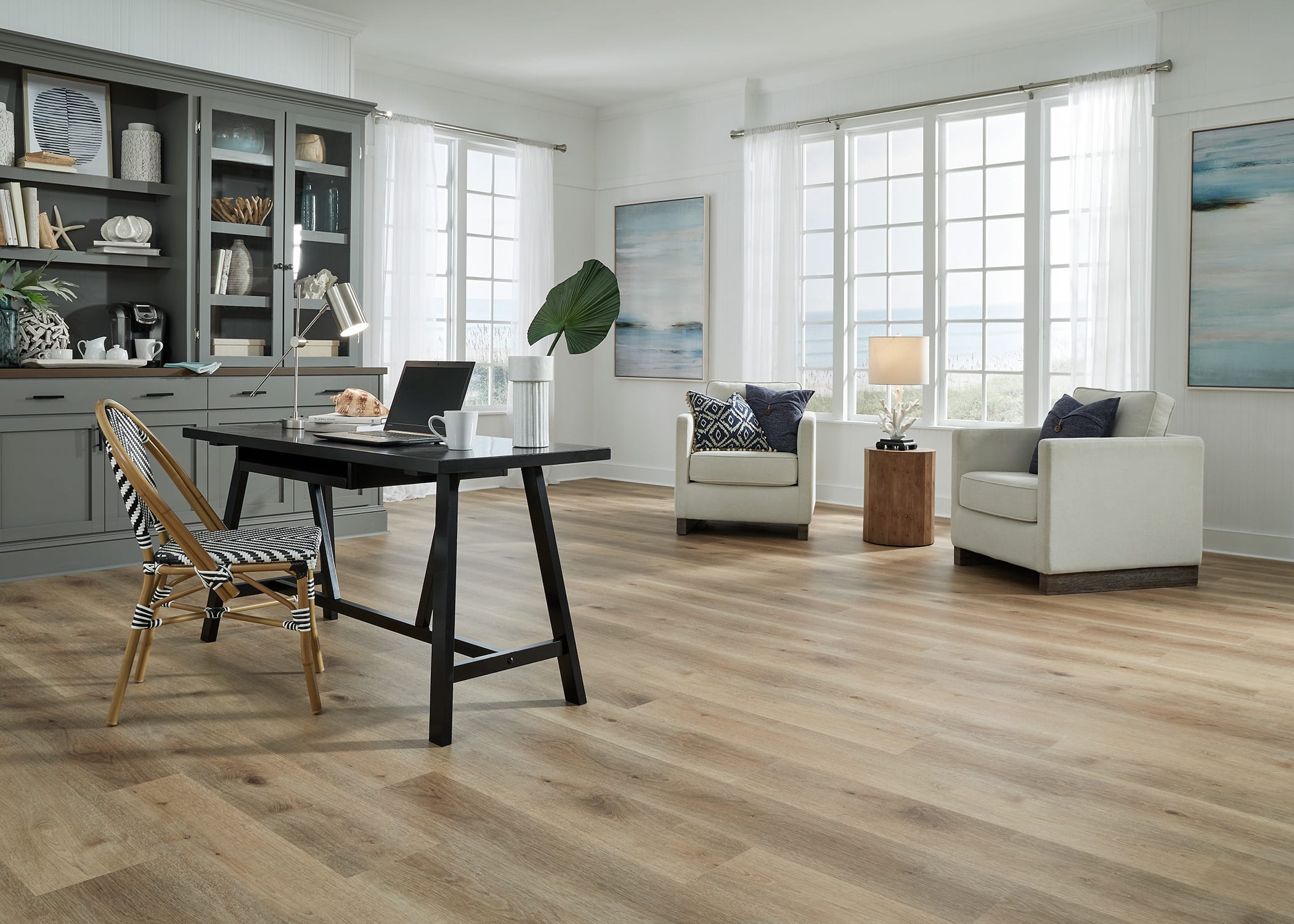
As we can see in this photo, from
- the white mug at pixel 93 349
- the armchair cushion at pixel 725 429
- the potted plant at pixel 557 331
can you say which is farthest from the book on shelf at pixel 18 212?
the armchair cushion at pixel 725 429

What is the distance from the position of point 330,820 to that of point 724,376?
5.84 meters

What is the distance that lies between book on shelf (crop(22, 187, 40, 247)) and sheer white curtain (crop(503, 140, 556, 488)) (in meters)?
3.52

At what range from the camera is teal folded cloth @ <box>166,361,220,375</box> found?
496 cm

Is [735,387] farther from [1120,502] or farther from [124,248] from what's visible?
[124,248]

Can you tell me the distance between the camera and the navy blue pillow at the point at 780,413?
19.4ft

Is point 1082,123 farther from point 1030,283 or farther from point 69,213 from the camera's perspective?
point 69,213

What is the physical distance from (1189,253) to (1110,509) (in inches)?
73.5

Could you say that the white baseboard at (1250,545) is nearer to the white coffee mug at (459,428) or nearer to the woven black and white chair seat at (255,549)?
the white coffee mug at (459,428)

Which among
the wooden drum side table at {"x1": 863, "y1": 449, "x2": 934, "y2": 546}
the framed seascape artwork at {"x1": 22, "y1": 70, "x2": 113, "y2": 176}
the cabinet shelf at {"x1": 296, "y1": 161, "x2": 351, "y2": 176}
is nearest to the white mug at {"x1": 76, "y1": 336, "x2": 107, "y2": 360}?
the framed seascape artwork at {"x1": 22, "y1": 70, "x2": 113, "y2": 176}

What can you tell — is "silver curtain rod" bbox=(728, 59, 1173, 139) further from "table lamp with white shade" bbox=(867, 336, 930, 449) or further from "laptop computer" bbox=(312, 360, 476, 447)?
"laptop computer" bbox=(312, 360, 476, 447)

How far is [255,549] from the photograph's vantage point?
2846 millimetres

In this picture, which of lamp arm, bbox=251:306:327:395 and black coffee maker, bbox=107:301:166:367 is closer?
lamp arm, bbox=251:306:327:395

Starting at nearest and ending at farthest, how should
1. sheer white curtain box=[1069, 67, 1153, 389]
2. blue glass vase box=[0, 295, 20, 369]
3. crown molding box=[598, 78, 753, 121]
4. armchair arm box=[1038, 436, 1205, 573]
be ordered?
armchair arm box=[1038, 436, 1205, 573], blue glass vase box=[0, 295, 20, 369], sheer white curtain box=[1069, 67, 1153, 389], crown molding box=[598, 78, 753, 121]

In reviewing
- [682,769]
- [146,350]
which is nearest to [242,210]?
[146,350]
